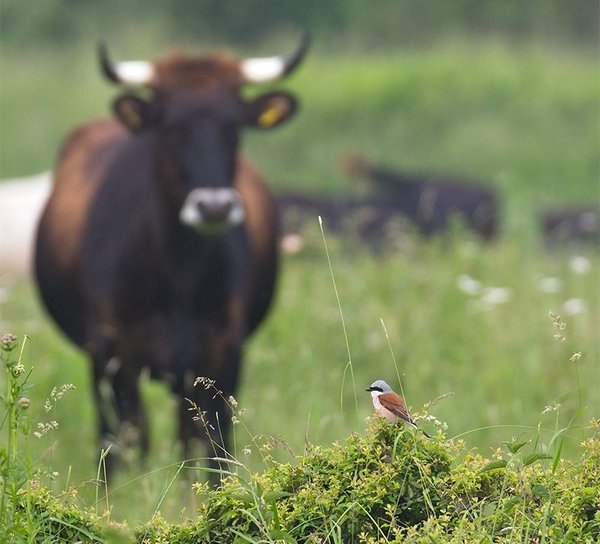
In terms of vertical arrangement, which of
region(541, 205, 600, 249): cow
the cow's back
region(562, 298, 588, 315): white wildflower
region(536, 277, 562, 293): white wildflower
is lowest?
region(541, 205, 600, 249): cow

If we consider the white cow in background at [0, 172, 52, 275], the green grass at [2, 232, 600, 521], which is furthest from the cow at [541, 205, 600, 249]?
the white cow in background at [0, 172, 52, 275]

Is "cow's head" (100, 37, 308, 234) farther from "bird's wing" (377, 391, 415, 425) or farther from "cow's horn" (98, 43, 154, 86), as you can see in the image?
"bird's wing" (377, 391, 415, 425)

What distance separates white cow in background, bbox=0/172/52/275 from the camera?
12773 mm

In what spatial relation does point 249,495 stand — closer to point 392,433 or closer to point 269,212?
point 392,433

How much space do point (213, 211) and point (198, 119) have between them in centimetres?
55

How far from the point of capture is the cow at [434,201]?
13.0m

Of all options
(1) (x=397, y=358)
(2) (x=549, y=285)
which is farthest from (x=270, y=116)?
(2) (x=549, y=285)

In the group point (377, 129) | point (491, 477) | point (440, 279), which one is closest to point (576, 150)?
point (377, 129)

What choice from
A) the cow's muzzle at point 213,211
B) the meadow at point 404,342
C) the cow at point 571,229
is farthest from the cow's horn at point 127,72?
the cow at point 571,229

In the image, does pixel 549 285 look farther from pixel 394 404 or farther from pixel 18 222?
pixel 394 404

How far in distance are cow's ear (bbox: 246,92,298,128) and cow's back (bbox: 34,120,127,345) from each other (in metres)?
0.74

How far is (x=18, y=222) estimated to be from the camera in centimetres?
1309

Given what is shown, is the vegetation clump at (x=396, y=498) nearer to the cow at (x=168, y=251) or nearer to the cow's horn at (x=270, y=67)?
the cow at (x=168, y=251)

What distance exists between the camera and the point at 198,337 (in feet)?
20.7
